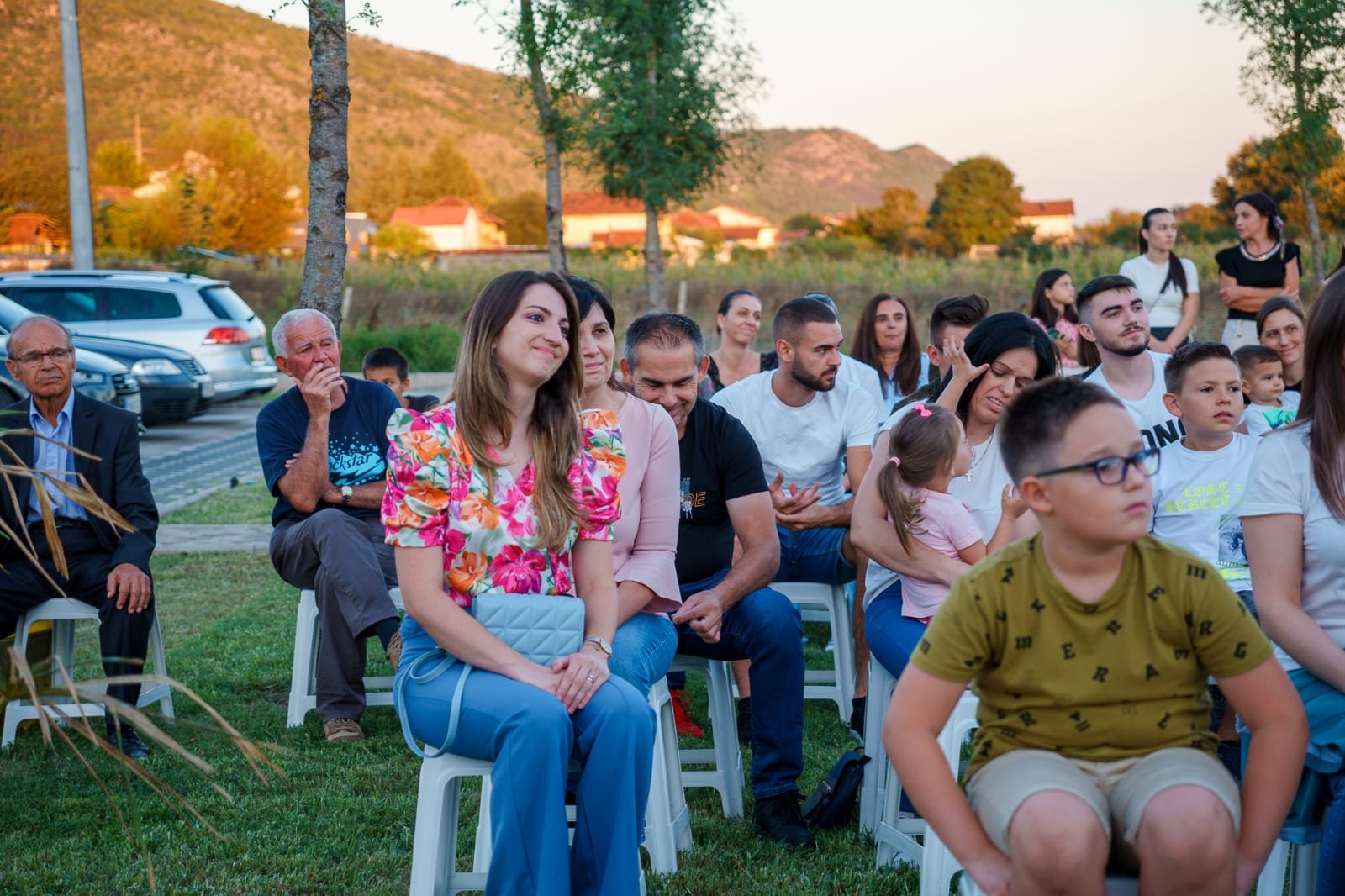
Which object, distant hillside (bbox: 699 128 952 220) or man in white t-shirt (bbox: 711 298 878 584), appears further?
distant hillside (bbox: 699 128 952 220)

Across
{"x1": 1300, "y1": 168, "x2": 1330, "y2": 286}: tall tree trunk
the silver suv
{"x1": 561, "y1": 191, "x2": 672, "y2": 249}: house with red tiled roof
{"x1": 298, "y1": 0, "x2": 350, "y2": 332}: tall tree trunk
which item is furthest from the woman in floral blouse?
{"x1": 561, "y1": 191, "x2": 672, "y2": 249}: house with red tiled roof

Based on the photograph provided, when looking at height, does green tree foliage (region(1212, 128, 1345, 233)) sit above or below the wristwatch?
above

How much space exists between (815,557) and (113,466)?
2641 mm

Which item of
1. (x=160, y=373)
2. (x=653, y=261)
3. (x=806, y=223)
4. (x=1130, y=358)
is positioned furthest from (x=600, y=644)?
(x=806, y=223)

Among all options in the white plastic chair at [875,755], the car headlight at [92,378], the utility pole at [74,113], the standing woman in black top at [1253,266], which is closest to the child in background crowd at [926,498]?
the white plastic chair at [875,755]

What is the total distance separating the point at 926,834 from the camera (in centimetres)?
302

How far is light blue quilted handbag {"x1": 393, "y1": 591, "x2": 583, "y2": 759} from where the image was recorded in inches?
116

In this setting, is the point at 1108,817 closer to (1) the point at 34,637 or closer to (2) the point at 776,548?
(2) the point at 776,548

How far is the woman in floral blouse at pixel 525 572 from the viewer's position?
271 cm

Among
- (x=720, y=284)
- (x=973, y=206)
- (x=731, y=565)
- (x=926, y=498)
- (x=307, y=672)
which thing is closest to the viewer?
(x=926, y=498)

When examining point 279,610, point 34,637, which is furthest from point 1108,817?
point 279,610

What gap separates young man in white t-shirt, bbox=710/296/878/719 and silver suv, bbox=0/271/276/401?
1236 centimetres

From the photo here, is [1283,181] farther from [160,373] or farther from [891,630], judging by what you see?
[891,630]

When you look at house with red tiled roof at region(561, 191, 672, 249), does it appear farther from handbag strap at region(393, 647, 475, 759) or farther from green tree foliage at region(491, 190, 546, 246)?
handbag strap at region(393, 647, 475, 759)
